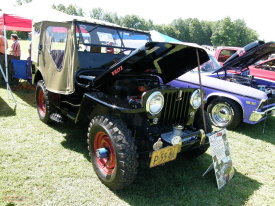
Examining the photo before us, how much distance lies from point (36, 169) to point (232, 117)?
3942 mm

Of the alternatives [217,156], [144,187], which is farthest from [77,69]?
[217,156]

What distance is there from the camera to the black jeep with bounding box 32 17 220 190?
7.82ft

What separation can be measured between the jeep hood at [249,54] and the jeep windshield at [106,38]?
241 centimetres

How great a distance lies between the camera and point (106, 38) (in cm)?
372

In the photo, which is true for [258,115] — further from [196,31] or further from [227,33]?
[196,31]

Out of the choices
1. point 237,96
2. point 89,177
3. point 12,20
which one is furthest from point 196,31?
point 89,177

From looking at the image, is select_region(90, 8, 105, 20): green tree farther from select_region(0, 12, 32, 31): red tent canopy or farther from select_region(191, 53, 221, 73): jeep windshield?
select_region(191, 53, 221, 73): jeep windshield

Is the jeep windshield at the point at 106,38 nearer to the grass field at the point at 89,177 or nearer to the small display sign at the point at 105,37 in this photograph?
the small display sign at the point at 105,37

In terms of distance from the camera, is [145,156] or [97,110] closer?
[145,156]

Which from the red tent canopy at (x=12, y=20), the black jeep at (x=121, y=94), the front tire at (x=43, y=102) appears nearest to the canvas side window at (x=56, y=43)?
the black jeep at (x=121, y=94)

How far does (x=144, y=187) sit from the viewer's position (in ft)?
8.86

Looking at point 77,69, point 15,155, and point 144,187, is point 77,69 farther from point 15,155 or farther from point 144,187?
point 144,187

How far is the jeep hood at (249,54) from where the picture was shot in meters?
4.95

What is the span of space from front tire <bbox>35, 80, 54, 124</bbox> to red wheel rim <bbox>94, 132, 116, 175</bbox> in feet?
5.55
